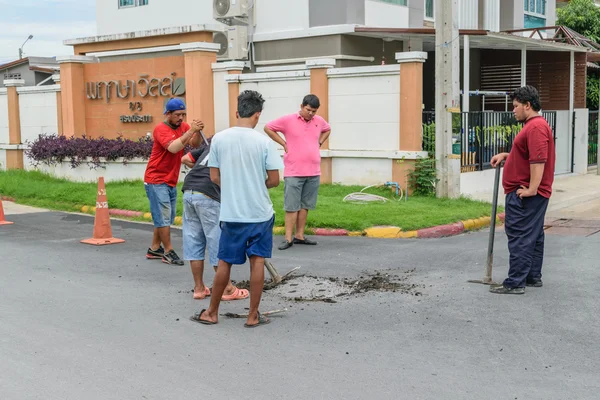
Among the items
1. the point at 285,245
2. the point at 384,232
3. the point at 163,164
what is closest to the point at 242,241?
the point at 163,164

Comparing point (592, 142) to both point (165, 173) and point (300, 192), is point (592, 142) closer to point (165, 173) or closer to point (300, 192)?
point (300, 192)

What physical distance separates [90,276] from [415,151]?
743cm

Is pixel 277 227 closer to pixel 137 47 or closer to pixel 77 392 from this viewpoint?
pixel 77 392

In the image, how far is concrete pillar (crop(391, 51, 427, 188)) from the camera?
14453 mm

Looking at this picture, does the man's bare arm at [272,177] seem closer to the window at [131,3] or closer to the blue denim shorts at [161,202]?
the blue denim shorts at [161,202]

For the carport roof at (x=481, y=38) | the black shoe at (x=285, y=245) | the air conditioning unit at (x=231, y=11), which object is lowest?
the black shoe at (x=285, y=245)

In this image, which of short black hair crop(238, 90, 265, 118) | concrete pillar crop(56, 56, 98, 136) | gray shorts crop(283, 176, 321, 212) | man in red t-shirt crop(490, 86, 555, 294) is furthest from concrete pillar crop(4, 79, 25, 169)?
man in red t-shirt crop(490, 86, 555, 294)

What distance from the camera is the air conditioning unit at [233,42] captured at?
1950 centimetres

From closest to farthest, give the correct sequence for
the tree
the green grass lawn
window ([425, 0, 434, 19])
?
the green grass lawn → window ([425, 0, 434, 19]) → the tree

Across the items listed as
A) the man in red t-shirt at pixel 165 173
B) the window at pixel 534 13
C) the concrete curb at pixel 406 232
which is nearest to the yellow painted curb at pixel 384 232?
the concrete curb at pixel 406 232

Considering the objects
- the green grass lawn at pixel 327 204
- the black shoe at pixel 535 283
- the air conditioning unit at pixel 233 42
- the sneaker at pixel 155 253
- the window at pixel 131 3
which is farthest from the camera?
the window at pixel 131 3

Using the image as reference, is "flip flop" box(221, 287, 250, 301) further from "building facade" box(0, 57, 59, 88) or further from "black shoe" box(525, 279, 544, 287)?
"building facade" box(0, 57, 59, 88)

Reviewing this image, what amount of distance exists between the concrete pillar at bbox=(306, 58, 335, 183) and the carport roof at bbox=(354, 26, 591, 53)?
270 centimetres

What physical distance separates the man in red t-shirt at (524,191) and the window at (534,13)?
69.6ft
